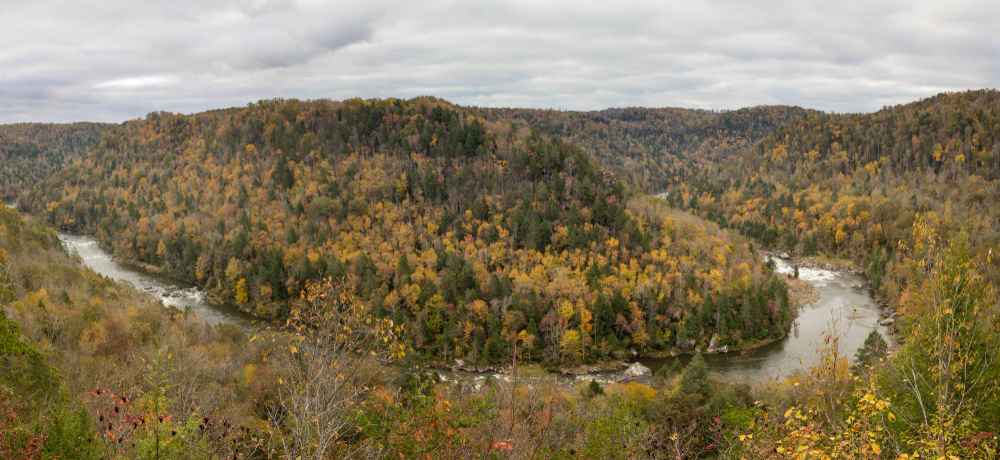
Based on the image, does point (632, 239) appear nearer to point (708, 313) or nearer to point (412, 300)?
point (708, 313)

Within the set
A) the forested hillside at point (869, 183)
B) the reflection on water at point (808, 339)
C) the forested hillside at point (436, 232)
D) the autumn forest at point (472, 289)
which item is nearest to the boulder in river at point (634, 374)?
the autumn forest at point (472, 289)

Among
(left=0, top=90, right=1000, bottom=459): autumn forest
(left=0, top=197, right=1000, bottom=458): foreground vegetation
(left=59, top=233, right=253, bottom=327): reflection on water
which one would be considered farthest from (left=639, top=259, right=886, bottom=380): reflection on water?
(left=59, top=233, right=253, bottom=327): reflection on water

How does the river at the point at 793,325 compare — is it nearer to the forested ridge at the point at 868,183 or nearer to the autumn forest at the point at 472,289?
the autumn forest at the point at 472,289

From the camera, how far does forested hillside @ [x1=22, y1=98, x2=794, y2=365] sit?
2464 inches

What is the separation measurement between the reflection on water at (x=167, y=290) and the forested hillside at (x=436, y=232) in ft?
8.45

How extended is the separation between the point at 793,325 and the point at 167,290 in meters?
92.2

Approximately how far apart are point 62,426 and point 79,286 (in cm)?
4956

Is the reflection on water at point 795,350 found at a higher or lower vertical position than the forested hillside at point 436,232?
lower

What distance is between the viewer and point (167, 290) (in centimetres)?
8162

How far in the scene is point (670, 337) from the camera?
6272cm

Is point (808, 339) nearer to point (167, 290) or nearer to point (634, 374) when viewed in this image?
point (634, 374)

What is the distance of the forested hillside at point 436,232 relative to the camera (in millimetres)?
62594

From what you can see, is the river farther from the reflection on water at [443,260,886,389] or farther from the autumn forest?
the autumn forest

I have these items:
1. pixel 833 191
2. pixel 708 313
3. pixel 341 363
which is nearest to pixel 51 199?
pixel 708 313
